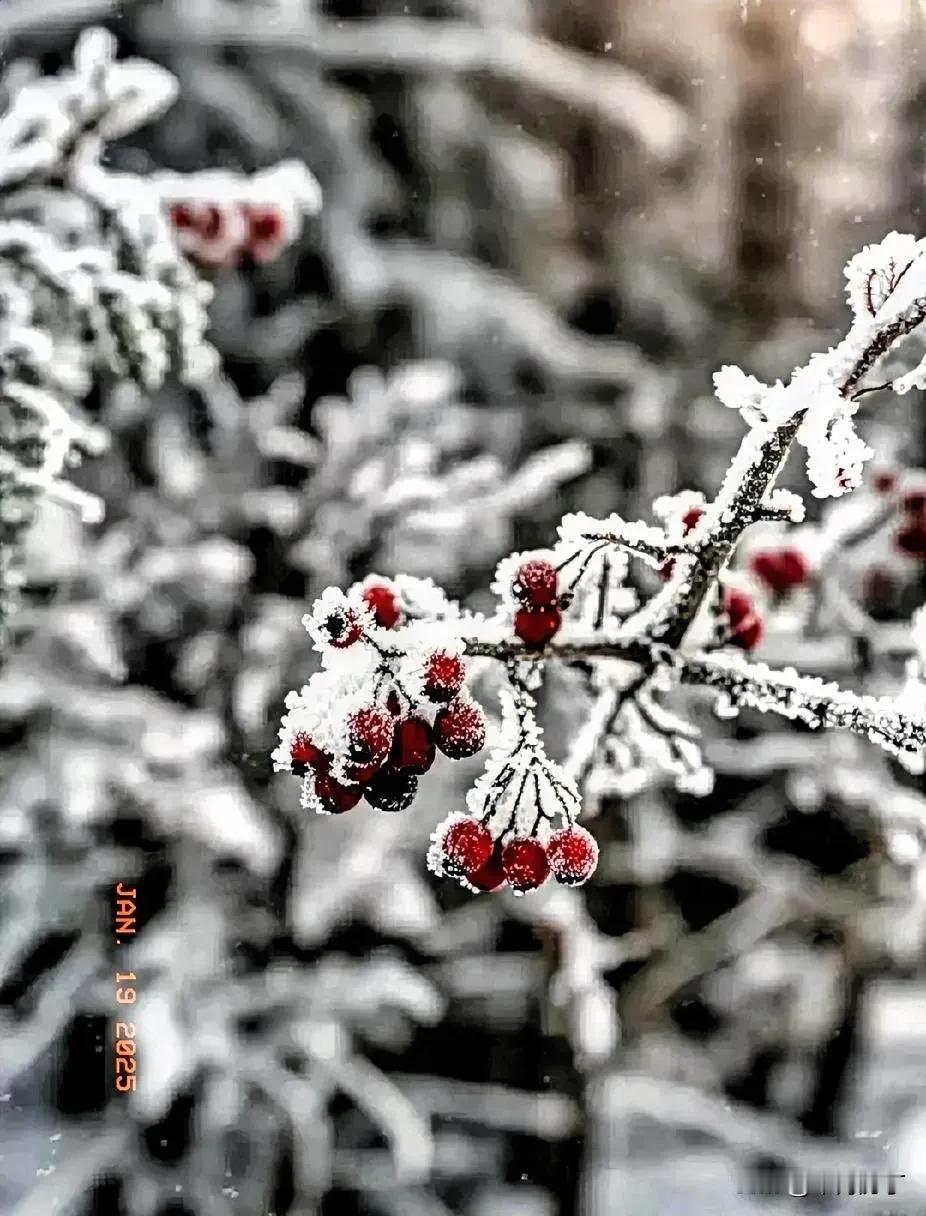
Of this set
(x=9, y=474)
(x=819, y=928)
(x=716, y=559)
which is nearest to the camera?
(x=716, y=559)

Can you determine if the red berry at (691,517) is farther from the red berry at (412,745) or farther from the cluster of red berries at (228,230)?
the cluster of red berries at (228,230)

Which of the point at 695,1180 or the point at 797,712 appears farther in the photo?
the point at 695,1180

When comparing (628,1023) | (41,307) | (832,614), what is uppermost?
(41,307)

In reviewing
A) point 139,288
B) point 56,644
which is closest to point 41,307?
point 139,288

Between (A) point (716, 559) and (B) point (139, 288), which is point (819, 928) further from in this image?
(B) point (139, 288)

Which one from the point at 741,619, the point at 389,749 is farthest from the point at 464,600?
the point at 389,749

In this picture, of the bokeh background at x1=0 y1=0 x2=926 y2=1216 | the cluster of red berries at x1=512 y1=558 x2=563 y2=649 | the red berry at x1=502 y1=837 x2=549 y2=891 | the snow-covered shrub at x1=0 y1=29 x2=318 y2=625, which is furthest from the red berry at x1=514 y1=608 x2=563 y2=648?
the snow-covered shrub at x1=0 y1=29 x2=318 y2=625
